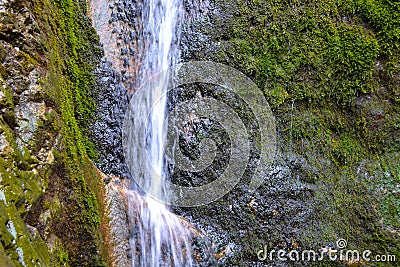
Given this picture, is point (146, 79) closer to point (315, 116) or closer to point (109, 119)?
point (109, 119)

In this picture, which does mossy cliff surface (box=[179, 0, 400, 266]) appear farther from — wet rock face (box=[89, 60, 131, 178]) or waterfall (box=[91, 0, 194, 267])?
wet rock face (box=[89, 60, 131, 178])

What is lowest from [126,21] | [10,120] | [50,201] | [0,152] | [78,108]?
[50,201]

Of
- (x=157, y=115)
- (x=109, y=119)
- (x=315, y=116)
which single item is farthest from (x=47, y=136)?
(x=315, y=116)

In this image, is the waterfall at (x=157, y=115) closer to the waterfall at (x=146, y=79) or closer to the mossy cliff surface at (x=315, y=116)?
the waterfall at (x=146, y=79)

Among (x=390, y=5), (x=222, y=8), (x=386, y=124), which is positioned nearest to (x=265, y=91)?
(x=222, y=8)

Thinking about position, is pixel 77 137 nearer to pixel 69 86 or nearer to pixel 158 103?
pixel 69 86

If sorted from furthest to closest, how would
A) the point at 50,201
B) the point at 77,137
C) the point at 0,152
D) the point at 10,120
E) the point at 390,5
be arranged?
the point at 390,5
the point at 77,137
the point at 50,201
the point at 10,120
the point at 0,152
